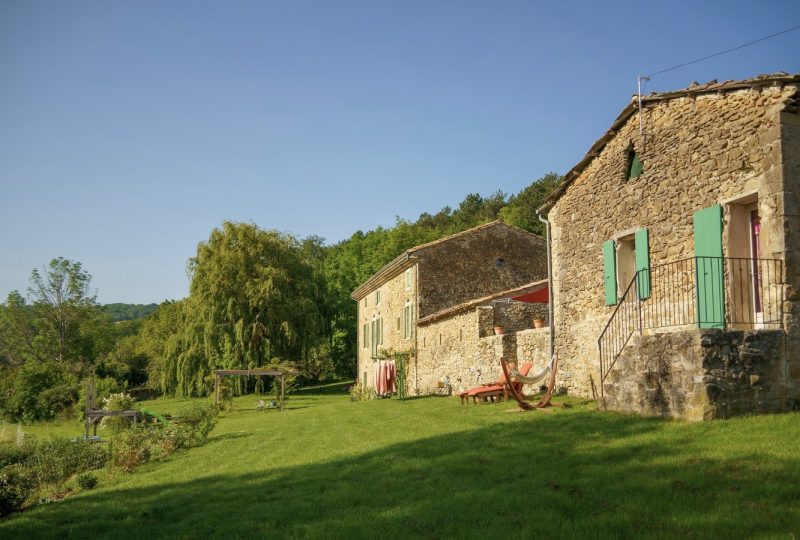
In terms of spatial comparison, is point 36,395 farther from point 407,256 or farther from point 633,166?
point 633,166

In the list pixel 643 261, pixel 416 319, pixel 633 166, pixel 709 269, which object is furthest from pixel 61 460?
pixel 709 269

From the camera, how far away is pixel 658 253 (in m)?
11.5

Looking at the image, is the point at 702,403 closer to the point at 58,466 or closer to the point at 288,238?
the point at 58,466

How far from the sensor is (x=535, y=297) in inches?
822

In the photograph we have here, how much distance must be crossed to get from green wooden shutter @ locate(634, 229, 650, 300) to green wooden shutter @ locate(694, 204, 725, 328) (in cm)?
136

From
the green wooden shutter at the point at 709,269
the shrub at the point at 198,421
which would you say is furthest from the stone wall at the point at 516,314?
the green wooden shutter at the point at 709,269

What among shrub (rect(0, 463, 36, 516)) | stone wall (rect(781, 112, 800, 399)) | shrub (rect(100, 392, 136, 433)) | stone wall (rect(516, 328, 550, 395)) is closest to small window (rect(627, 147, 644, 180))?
stone wall (rect(781, 112, 800, 399))

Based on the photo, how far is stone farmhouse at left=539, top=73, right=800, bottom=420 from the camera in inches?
337

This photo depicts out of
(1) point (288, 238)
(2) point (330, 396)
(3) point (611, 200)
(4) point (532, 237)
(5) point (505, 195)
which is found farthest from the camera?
(5) point (505, 195)

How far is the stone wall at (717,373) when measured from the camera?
8.31 m

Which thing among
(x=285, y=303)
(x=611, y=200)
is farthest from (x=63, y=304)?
(x=611, y=200)

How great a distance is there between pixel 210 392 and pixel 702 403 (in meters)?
30.0

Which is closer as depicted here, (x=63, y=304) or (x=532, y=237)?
(x=532, y=237)

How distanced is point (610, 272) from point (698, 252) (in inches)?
102
